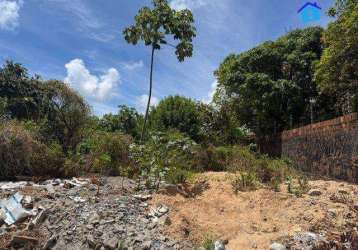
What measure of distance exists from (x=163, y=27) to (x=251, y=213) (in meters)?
6.04

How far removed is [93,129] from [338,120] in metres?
5.86

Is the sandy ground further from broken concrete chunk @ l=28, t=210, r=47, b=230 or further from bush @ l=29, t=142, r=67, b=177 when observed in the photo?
bush @ l=29, t=142, r=67, b=177

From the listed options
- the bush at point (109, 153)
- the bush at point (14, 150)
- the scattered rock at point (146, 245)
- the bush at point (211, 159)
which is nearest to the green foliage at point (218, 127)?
the bush at point (211, 159)

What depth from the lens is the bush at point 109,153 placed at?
7668 mm

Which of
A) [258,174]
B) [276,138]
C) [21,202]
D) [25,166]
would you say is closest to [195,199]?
[258,174]

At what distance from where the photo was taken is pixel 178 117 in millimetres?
13188

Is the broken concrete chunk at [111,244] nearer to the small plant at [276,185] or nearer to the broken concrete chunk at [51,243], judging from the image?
the broken concrete chunk at [51,243]

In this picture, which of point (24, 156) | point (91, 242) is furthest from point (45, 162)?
point (91, 242)

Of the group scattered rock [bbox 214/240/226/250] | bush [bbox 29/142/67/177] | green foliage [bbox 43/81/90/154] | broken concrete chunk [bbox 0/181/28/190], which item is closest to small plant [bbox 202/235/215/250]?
scattered rock [bbox 214/240/226/250]

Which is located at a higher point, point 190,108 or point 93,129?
point 190,108

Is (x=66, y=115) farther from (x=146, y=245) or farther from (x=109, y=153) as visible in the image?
(x=146, y=245)

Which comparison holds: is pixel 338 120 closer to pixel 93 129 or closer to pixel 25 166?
pixel 93 129

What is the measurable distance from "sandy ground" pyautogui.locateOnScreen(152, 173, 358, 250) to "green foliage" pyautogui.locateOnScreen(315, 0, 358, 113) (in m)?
3.51

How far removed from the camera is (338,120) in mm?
8398
